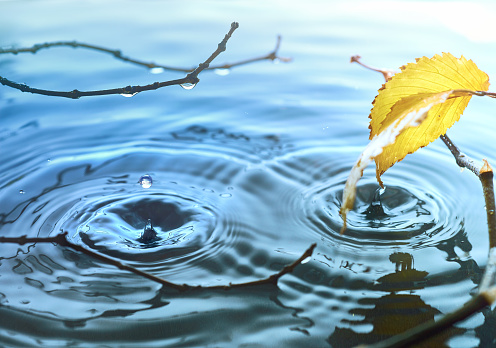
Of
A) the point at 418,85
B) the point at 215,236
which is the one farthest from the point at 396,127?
the point at 215,236

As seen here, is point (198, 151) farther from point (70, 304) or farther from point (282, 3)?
point (282, 3)

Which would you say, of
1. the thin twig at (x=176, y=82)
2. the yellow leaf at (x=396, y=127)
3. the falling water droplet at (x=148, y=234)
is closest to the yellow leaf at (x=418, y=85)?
the yellow leaf at (x=396, y=127)

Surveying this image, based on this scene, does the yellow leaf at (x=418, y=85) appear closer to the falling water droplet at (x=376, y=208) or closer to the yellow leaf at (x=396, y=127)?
the yellow leaf at (x=396, y=127)

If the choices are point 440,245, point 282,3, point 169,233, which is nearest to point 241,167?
point 169,233

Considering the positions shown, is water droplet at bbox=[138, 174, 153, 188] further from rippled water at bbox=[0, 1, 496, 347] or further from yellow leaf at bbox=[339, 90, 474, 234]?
yellow leaf at bbox=[339, 90, 474, 234]

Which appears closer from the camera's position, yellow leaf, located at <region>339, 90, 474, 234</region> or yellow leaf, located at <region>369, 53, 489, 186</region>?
yellow leaf, located at <region>339, 90, 474, 234</region>

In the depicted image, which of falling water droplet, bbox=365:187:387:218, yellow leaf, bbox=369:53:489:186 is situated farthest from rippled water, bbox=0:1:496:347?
yellow leaf, bbox=369:53:489:186

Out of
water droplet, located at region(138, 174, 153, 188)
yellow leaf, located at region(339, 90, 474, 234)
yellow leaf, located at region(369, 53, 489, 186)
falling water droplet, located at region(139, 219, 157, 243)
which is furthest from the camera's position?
water droplet, located at region(138, 174, 153, 188)
